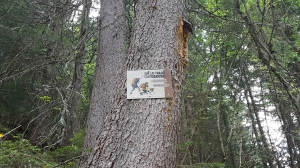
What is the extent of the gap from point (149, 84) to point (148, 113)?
0.25 meters

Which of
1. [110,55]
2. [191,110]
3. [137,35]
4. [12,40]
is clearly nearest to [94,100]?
[110,55]

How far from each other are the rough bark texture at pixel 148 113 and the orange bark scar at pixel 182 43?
0.01 m

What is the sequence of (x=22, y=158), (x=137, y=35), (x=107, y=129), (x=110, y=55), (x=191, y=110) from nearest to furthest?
(x=107, y=129), (x=137, y=35), (x=22, y=158), (x=110, y=55), (x=191, y=110)

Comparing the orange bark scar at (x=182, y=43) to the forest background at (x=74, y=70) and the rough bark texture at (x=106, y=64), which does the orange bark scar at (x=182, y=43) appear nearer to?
the forest background at (x=74, y=70)

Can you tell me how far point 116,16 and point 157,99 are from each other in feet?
10.9

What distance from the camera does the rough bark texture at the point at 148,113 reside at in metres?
1.80

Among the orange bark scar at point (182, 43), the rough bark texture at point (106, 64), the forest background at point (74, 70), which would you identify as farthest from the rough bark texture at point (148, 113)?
the rough bark texture at point (106, 64)

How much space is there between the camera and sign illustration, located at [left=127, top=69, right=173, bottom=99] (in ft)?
6.63

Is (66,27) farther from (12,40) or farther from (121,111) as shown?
(121,111)

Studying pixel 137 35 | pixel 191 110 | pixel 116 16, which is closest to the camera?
pixel 137 35

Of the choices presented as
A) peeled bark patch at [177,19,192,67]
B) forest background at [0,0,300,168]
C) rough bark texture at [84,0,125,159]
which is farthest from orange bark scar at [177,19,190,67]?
rough bark texture at [84,0,125,159]

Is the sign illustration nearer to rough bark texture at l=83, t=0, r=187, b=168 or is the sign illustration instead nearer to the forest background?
rough bark texture at l=83, t=0, r=187, b=168

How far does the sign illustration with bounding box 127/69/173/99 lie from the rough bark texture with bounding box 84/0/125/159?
1.65 metres

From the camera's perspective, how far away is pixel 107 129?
197 centimetres
